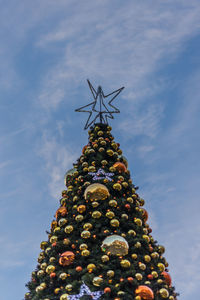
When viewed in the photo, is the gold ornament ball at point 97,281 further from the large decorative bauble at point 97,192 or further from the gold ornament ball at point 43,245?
the gold ornament ball at point 43,245

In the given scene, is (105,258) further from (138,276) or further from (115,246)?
(138,276)

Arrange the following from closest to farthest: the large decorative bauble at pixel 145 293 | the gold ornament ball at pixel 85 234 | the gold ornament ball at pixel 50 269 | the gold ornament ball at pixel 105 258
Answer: the large decorative bauble at pixel 145 293
the gold ornament ball at pixel 105 258
the gold ornament ball at pixel 50 269
the gold ornament ball at pixel 85 234

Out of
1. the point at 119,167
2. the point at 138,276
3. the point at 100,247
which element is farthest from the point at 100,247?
the point at 119,167

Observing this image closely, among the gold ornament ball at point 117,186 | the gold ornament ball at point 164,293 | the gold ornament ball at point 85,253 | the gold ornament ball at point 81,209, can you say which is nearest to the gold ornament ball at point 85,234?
the gold ornament ball at point 85,253

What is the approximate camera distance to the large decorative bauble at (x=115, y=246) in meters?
8.62

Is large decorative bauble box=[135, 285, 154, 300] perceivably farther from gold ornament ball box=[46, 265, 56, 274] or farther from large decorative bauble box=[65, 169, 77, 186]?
large decorative bauble box=[65, 169, 77, 186]

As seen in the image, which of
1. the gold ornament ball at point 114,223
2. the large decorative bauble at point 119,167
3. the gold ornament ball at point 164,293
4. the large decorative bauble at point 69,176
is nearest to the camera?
the gold ornament ball at point 164,293

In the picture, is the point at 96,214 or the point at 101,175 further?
the point at 101,175

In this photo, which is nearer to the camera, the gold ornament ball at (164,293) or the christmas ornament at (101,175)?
the gold ornament ball at (164,293)

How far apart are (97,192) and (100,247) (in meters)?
1.99

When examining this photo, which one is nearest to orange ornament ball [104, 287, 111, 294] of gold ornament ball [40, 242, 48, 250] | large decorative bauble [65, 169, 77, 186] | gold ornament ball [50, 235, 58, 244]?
gold ornament ball [50, 235, 58, 244]

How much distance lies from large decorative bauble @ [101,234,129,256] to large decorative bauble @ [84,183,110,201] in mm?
1908

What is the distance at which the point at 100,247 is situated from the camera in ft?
29.7

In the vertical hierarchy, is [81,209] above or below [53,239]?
above
